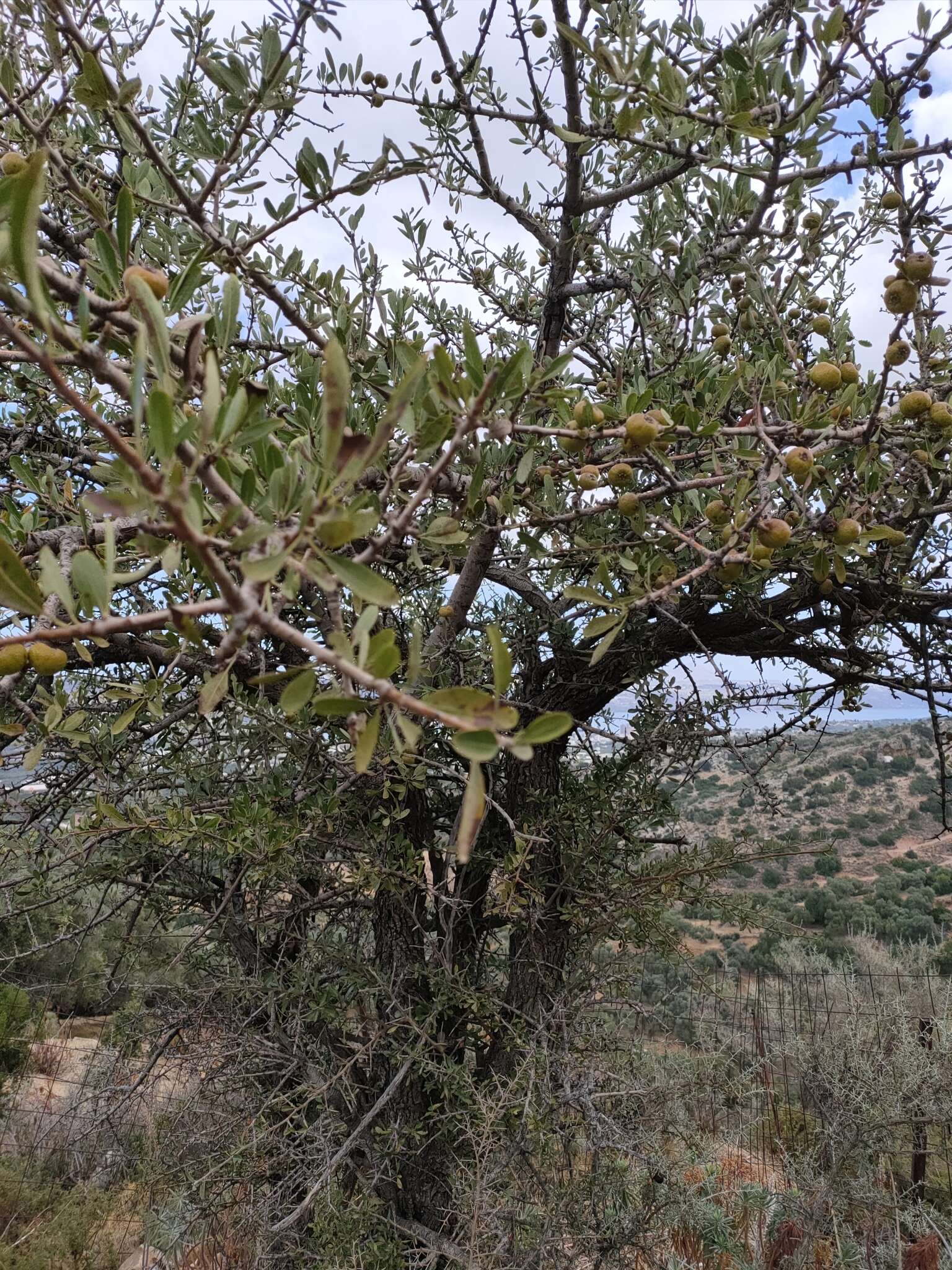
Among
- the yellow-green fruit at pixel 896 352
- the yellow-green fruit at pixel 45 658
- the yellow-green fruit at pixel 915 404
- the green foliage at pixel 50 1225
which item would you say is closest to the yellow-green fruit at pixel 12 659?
the yellow-green fruit at pixel 45 658

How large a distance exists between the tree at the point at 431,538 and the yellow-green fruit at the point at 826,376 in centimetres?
3

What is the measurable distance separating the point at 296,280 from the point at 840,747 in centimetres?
2044

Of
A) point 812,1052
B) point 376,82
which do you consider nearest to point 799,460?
point 376,82

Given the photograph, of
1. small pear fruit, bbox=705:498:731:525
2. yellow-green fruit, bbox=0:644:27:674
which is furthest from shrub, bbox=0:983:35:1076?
small pear fruit, bbox=705:498:731:525

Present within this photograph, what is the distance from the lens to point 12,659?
823mm

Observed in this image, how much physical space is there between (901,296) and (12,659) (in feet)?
4.27

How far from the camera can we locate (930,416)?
1288 mm

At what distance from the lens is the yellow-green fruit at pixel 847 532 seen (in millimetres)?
1271

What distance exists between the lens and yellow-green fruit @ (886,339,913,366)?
1088 mm

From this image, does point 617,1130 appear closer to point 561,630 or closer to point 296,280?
point 561,630

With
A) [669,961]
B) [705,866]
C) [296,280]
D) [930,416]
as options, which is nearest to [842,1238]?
[669,961]

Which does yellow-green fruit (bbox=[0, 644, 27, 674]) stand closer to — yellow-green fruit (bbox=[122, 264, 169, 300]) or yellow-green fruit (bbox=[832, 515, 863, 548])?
yellow-green fruit (bbox=[122, 264, 169, 300])

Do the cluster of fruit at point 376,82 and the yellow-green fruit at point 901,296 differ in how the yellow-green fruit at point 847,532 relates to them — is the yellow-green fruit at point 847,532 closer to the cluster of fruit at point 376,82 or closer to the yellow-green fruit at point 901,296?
the yellow-green fruit at point 901,296

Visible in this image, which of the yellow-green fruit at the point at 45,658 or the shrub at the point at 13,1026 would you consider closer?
the yellow-green fruit at the point at 45,658
